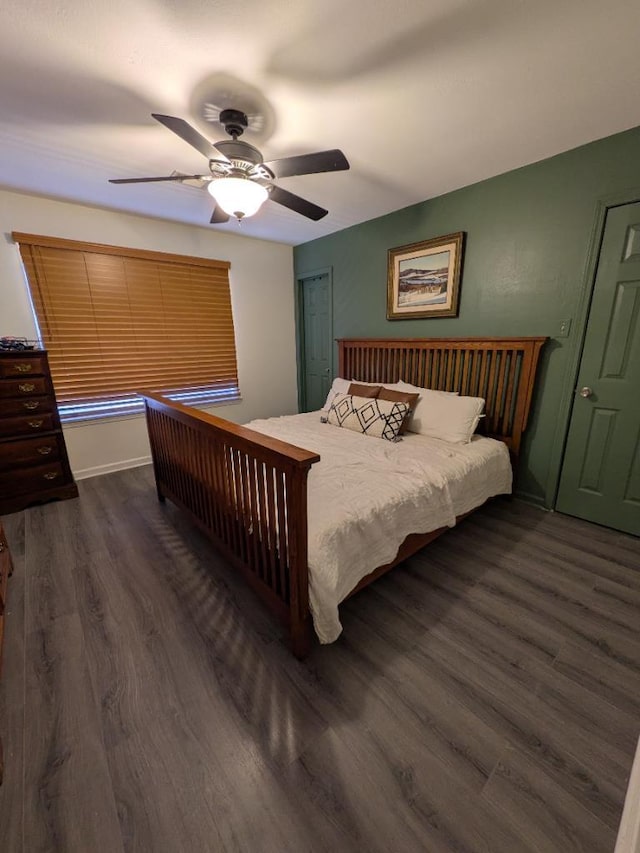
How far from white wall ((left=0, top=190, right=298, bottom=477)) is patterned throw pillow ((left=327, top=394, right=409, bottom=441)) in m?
1.64

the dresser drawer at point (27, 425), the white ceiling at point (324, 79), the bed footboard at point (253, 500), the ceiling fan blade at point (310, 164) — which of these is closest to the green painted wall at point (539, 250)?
the white ceiling at point (324, 79)

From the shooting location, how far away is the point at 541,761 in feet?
3.63

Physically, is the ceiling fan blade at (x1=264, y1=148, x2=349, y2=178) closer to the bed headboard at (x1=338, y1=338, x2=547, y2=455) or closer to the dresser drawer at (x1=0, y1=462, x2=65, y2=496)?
the bed headboard at (x1=338, y1=338, x2=547, y2=455)

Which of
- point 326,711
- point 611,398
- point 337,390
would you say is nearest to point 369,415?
point 337,390

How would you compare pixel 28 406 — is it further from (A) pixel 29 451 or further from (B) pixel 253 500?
(B) pixel 253 500

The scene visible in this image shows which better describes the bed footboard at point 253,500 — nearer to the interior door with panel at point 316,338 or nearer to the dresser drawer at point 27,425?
the dresser drawer at point 27,425

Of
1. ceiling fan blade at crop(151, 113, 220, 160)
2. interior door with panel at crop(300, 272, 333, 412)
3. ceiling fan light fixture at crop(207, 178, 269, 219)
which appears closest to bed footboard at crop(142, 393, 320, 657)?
ceiling fan light fixture at crop(207, 178, 269, 219)

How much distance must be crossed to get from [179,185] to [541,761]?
11.9 ft

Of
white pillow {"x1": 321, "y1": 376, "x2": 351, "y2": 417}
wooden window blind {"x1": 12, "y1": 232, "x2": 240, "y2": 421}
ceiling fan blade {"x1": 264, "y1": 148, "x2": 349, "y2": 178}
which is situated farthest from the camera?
white pillow {"x1": 321, "y1": 376, "x2": 351, "y2": 417}

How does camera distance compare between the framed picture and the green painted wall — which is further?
the framed picture

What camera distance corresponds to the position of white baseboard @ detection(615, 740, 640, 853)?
0.73m

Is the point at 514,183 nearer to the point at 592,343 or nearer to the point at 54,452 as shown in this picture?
the point at 592,343

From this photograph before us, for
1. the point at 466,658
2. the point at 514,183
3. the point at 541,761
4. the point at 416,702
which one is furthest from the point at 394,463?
the point at 514,183

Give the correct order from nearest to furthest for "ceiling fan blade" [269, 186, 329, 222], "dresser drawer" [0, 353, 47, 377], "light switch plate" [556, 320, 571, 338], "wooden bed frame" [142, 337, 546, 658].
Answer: "wooden bed frame" [142, 337, 546, 658], "ceiling fan blade" [269, 186, 329, 222], "light switch plate" [556, 320, 571, 338], "dresser drawer" [0, 353, 47, 377]
